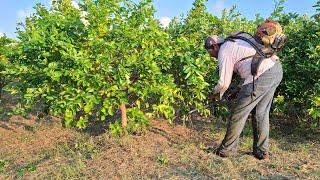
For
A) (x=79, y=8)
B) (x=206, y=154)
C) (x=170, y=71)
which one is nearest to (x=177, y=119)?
(x=170, y=71)

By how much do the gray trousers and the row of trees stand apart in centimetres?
81

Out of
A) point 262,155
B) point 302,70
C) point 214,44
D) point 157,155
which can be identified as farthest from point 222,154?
point 302,70

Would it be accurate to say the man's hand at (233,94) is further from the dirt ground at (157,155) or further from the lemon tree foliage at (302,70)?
the lemon tree foliage at (302,70)

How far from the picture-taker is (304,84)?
6906mm

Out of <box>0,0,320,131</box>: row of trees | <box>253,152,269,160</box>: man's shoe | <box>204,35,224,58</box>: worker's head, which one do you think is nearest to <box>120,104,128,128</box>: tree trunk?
<box>0,0,320,131</box>: row of trees

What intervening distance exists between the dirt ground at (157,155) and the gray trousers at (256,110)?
192 mm

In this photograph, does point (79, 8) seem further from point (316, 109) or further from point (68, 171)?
point (316, 109)

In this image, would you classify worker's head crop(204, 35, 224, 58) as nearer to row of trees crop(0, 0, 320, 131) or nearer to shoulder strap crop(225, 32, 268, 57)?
shoulder strap crop(225, 32, 268, 57)

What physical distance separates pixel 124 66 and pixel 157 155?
1.19 m

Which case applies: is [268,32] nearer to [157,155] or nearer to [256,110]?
[256,110]

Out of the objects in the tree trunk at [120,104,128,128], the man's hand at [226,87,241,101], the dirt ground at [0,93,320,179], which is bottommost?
the dirt ground at [0,93,320,179]

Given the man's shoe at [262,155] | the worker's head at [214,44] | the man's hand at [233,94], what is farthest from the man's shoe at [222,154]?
the worker's head at [214,44]

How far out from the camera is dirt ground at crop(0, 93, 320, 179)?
18.5 feet

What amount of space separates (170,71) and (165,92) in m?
0.55
